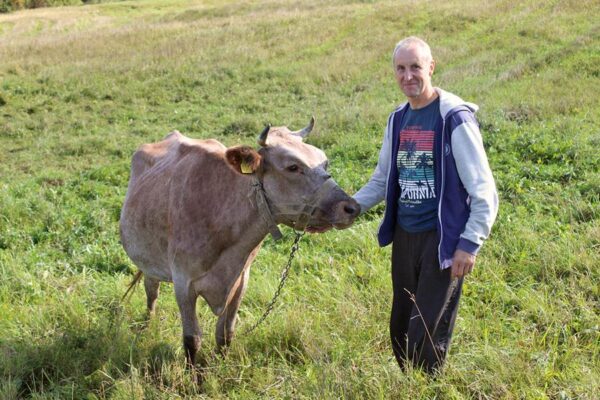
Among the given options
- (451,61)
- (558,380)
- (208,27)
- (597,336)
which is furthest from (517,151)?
(208,27)

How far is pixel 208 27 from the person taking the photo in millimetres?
24250

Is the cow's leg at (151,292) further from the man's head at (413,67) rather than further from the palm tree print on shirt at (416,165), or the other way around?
the man's head at (413,67)

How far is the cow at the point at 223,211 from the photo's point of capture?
11.6 feet

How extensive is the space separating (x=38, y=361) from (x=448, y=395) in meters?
2.82

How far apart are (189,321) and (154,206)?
1024 mm

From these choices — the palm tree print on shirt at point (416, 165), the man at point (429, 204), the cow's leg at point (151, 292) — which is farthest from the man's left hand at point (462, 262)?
the cow's leg at point (151, 292)

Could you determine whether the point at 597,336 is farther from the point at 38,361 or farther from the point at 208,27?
the point at 208,27

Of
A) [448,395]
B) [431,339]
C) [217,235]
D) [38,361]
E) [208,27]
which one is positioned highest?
[208,27]

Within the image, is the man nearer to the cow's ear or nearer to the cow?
the cow

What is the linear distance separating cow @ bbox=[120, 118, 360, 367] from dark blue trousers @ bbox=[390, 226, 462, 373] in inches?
15.7

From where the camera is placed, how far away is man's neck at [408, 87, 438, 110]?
3.27 meters

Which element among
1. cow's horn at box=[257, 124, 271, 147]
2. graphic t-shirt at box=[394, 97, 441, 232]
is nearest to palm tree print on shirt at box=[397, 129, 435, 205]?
graphic t-shirt at box=[394, 97, 441, 232]

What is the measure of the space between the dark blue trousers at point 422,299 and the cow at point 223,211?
0.40 m

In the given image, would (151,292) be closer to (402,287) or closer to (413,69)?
(402,287)
